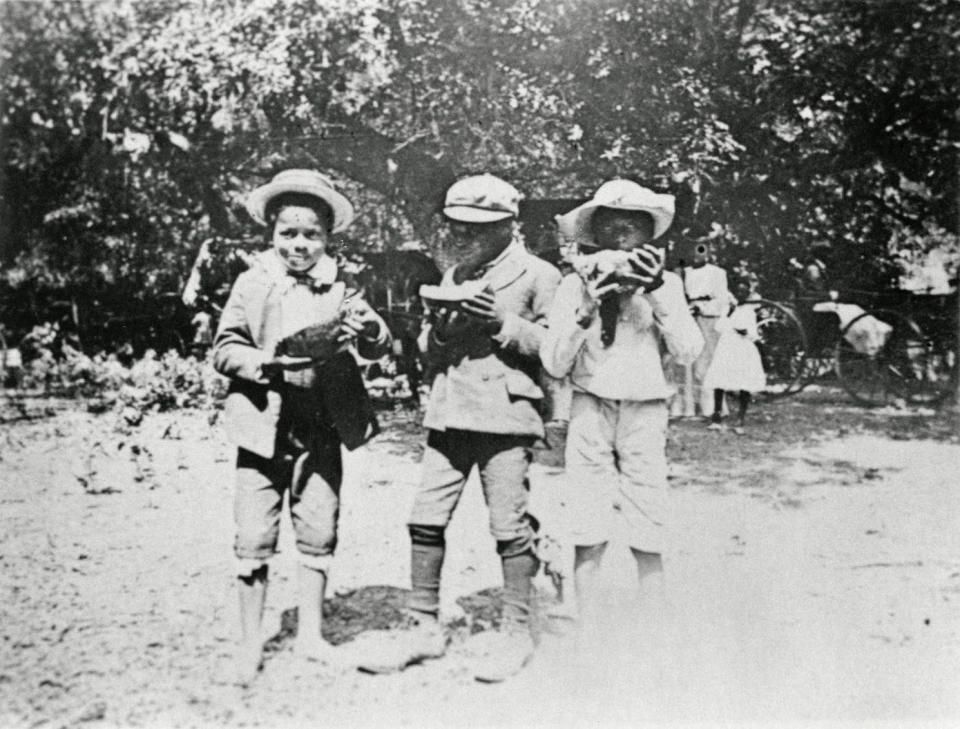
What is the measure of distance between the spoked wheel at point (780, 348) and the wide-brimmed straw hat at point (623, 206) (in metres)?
1.60

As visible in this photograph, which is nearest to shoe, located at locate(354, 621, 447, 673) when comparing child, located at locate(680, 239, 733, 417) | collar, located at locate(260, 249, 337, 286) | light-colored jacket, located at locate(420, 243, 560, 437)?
light-colored jacket, located at locate(420, 243, 560, 437)

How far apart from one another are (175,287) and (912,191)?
3451 millimetres

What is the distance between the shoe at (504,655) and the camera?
2918 mm

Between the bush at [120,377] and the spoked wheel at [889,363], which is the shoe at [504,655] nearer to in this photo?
the bush at [120,377]

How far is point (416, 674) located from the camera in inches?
116

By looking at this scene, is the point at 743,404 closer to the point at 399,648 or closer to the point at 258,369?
the point at 399,648

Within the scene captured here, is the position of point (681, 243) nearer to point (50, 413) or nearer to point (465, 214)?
point (465, 214)

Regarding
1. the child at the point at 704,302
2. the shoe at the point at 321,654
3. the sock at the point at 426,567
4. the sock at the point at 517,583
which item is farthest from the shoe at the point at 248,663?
the child at the point at 704,302

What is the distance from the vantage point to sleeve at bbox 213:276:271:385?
289cm

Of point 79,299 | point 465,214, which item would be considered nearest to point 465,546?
point 465,214

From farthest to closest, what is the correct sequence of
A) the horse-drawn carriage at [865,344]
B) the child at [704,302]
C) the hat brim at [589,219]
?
the horse-drawn carriage at [865,344]
the child at [704,302]
the hat brim at [589,219]

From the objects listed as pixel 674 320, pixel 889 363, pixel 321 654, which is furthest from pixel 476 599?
pixel 889 363

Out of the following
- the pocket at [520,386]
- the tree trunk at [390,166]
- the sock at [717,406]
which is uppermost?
the tree trunk at [390,166]

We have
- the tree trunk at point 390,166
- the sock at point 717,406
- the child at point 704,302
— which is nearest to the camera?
the tree trunk at point 390,166
